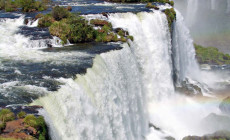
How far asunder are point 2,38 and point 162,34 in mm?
14214

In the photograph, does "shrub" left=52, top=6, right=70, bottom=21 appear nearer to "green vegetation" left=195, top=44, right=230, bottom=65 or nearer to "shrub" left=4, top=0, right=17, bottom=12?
"shrub" left=4, top=0, right=17, bottom=12

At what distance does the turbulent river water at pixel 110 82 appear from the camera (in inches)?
465

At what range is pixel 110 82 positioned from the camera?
1553 centimetres

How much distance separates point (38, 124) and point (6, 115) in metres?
1.26

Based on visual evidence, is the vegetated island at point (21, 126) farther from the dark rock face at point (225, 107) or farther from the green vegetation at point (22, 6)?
the green vegetation at point (22, 6)

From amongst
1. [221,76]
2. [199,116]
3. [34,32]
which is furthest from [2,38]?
[221,76]

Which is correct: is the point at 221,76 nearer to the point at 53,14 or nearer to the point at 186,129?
the point at 186,129

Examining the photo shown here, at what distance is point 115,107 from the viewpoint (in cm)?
1517

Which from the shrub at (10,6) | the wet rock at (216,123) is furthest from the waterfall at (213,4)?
the wet rock at (216,123)

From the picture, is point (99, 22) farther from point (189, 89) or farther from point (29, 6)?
point (189, 89)

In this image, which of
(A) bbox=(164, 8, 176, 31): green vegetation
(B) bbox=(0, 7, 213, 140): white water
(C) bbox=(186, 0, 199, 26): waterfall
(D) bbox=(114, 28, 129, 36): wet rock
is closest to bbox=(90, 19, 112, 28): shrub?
(B) bbox=(0, 7, 213, 140): white water

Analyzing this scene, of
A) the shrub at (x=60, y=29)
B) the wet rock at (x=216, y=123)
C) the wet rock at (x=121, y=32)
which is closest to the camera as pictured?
the wet rock at (x=216, y=123)

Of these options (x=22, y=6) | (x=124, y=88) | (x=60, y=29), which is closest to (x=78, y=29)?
(x=60, y=29)

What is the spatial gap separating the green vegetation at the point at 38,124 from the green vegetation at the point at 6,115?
2.16ft
